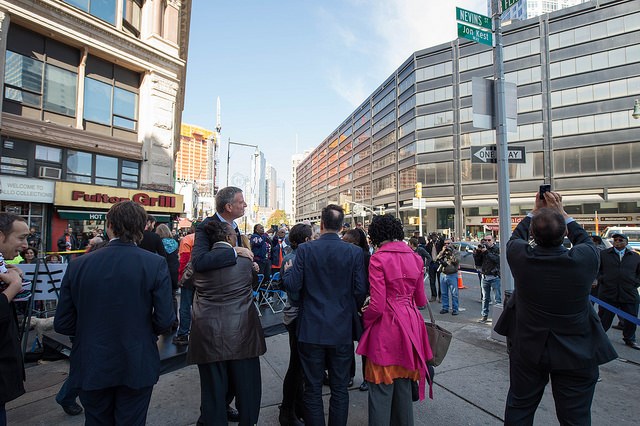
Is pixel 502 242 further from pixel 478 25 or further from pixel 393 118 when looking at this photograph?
pixel 393 118

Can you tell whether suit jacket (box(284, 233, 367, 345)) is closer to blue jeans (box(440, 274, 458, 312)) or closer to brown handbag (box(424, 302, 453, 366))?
brown handbag (box(424, 302, 453, 366))

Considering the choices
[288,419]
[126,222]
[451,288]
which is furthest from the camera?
[451,288]

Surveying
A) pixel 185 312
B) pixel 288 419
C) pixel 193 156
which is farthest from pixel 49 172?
pixel 193 156

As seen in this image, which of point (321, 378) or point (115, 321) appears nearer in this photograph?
point (115, 321)

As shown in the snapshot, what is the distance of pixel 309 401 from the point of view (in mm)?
2838

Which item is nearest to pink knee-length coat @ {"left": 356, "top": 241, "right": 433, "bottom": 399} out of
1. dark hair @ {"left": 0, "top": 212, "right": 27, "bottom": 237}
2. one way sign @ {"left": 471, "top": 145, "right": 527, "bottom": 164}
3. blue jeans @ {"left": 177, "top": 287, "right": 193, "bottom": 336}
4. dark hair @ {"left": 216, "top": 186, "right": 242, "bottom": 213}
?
dark hair @ {"left": 216, "top": 186, "right": 242, "bottom": 213}

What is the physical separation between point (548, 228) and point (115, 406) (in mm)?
3266

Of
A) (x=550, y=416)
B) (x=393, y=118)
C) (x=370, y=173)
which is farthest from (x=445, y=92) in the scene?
(x=550, y=416)

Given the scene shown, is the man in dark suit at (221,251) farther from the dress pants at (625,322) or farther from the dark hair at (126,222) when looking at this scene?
the dress pants at (625,322)

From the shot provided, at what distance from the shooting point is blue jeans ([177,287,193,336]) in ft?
18.7

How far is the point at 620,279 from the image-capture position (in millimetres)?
6039

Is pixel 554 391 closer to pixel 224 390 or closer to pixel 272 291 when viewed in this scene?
pixel 224 390

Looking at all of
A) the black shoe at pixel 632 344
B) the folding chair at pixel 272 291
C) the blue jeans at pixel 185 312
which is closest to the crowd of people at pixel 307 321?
the blue jeans at pixel 185 312

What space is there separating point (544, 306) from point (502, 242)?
4.09 m
